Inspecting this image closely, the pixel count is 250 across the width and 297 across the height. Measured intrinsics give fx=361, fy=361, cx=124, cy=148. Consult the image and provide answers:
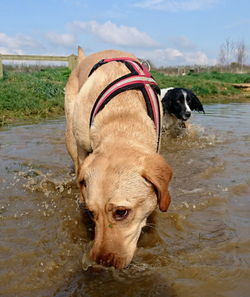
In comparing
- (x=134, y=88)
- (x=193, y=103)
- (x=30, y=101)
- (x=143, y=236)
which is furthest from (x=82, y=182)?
(x=30, y=101)

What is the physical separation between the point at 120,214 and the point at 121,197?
0.13 metres

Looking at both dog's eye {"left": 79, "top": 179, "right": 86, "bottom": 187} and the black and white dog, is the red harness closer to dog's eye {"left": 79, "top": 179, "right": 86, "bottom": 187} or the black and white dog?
dog's eye {"left": 79, "top": 179, "right": 86, "bottom": 187}

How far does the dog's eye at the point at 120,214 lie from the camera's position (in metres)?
2.60

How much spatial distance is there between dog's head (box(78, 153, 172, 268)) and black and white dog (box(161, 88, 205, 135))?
264 inches

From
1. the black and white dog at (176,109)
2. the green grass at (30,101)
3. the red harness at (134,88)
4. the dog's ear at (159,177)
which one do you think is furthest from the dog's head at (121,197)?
the green grass at (30,101)

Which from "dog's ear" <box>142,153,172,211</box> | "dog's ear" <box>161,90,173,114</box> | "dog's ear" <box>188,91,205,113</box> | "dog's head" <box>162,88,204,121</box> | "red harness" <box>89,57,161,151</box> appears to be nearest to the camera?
"dog's ear" <box>142,153,172,211</box>

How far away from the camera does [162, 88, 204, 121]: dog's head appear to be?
30.9ft

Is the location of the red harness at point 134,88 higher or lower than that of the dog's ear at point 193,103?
higher

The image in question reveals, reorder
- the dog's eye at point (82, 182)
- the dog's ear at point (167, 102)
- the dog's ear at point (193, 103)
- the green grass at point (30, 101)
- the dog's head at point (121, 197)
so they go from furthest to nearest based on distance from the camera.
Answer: the green grass at point (30, 101) → the dog's ear at point (193, 103) → the dog's ear at point (167, 102) → the dog's eye at point (82, 182) → the dog's head at point (121, 197)

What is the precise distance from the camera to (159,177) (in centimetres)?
271

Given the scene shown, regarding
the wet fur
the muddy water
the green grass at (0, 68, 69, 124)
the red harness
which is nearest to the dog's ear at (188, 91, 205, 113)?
the muddy water

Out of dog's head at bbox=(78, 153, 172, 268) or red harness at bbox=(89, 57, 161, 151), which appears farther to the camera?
red harness at bbox=(89, 57, 161, 151)

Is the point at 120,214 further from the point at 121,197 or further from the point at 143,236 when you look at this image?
the point at 143,236

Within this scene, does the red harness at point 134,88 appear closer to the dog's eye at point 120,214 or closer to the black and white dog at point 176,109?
the dog's eye at point 120,214
